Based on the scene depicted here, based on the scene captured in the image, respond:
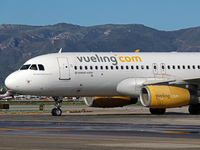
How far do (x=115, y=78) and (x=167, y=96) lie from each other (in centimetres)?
449

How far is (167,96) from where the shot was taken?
3669 centimetres

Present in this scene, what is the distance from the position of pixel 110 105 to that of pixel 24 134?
21475mm

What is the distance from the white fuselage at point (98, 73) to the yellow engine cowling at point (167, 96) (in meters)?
1.90

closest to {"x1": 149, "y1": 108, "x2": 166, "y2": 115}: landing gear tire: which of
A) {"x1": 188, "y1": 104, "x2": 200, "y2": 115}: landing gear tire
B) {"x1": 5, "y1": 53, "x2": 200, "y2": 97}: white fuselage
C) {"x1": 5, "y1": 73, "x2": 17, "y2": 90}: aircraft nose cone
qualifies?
{"x1": 188, "y1": 104, "x2": 200, "y2": 115}: landing gear tire

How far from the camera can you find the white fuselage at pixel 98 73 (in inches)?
1481

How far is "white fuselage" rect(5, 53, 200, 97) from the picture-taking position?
37.6 m

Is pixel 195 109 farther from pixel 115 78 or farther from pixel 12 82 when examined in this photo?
pixel 12 82

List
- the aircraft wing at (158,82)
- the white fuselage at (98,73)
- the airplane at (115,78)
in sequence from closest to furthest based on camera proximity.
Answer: the airplane at (115,78)
the white fuselage at (98,73)
the aircraft wing at (158,82)

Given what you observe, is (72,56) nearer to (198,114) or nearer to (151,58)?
(151,58)

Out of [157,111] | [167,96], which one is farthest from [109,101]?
[167,96]

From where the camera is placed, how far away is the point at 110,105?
42.2 metres

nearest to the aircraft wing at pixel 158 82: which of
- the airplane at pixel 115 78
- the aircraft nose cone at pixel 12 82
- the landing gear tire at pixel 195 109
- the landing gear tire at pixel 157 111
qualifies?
the airplane at pixel 115 78

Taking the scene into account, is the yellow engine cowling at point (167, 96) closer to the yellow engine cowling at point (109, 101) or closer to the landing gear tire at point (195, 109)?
the landing gear tire at point (195, 109)

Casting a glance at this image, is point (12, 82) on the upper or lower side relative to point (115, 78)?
lower
